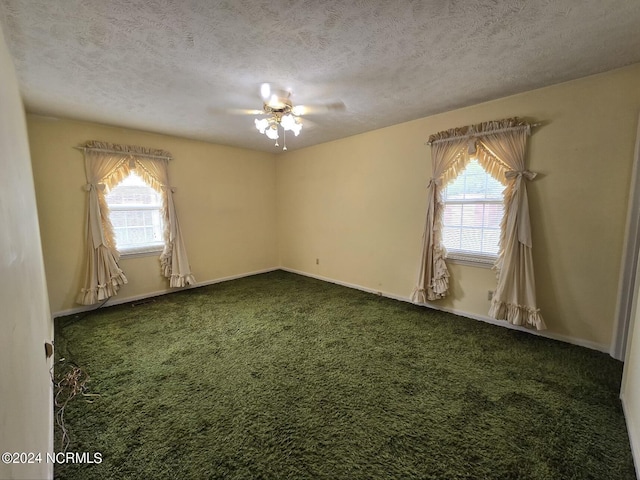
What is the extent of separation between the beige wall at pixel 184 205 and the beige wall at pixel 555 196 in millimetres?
2227

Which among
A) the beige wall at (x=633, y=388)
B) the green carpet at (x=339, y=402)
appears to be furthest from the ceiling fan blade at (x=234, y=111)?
the beige wall at (x=633, y=388)

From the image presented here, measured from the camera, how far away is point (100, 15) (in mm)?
1557

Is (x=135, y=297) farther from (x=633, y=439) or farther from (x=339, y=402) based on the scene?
(x=633, y=439)

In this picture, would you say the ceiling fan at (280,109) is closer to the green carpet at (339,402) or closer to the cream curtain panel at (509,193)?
the cream curtain panel at (509,193)

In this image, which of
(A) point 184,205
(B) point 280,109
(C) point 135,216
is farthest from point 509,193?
(C) point 135,216

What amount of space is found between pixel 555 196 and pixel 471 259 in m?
1.00

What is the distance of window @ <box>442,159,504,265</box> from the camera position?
302 centimetres

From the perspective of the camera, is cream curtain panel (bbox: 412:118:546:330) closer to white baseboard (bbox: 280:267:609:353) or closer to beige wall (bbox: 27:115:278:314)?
white baseboard (bbox: 280:267:609:353)

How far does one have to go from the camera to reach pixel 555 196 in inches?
104

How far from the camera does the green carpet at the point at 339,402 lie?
4.79ft

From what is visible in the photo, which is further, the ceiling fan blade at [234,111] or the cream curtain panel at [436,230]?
the cream curtain panel at [436,230]

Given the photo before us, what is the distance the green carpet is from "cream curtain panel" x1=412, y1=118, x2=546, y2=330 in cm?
32

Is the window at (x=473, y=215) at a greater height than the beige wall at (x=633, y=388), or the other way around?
the window at (x=473, y=215)

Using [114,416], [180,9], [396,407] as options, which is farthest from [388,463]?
[180,9]
